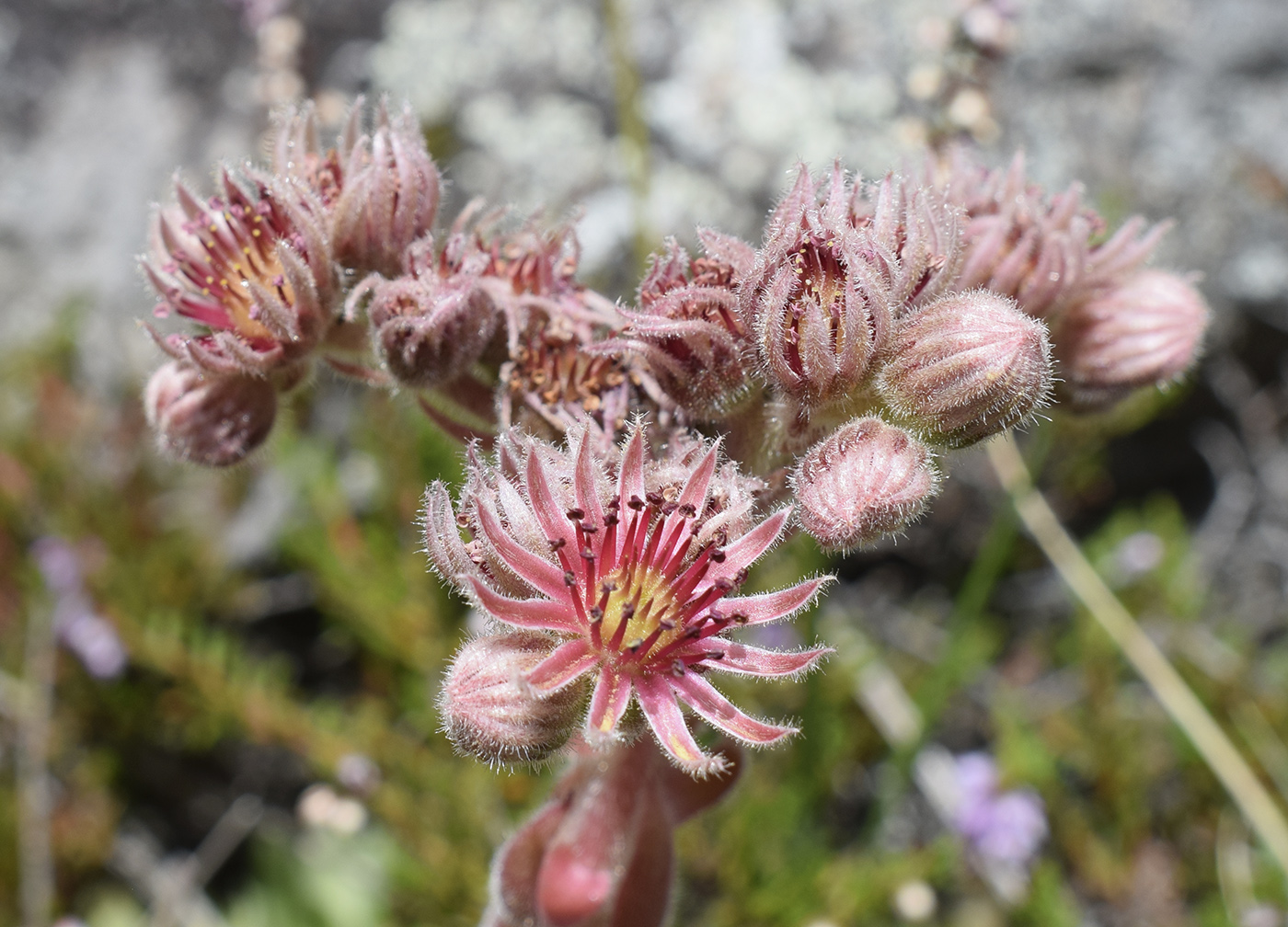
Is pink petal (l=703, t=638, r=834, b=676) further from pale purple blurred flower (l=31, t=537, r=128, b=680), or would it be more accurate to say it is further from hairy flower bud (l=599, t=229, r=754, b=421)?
pale purple blurred flower (l=31, t=537, r=128, b=680)

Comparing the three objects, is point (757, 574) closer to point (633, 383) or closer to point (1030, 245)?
point (633, 383)

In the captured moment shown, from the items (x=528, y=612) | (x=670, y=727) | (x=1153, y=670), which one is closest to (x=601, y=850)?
(x=670, y=727)

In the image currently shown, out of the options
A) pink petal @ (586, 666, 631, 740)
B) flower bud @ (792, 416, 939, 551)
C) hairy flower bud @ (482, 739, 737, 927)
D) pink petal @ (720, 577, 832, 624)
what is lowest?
hairy flower bud @ (482, 739, 737, 927)

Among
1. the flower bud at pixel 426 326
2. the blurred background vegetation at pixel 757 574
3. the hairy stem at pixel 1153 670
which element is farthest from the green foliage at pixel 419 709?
the flower bud at pixel 426 326

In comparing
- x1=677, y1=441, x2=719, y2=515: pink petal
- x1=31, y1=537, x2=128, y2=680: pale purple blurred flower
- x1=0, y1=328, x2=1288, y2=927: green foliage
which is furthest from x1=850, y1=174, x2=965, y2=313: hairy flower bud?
x1=31, y1=537, x2=128, y2=680: pale purple blurred flower

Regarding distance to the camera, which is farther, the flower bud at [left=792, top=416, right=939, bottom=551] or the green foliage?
the green foliage

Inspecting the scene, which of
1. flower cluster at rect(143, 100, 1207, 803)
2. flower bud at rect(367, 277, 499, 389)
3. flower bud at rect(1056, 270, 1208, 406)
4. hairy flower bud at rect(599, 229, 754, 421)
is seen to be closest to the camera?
flower cluster at rect(143, 100, 1207, 803)

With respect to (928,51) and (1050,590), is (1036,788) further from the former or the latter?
(928,51)

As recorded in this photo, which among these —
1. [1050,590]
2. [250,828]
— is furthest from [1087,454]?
[250,828]
